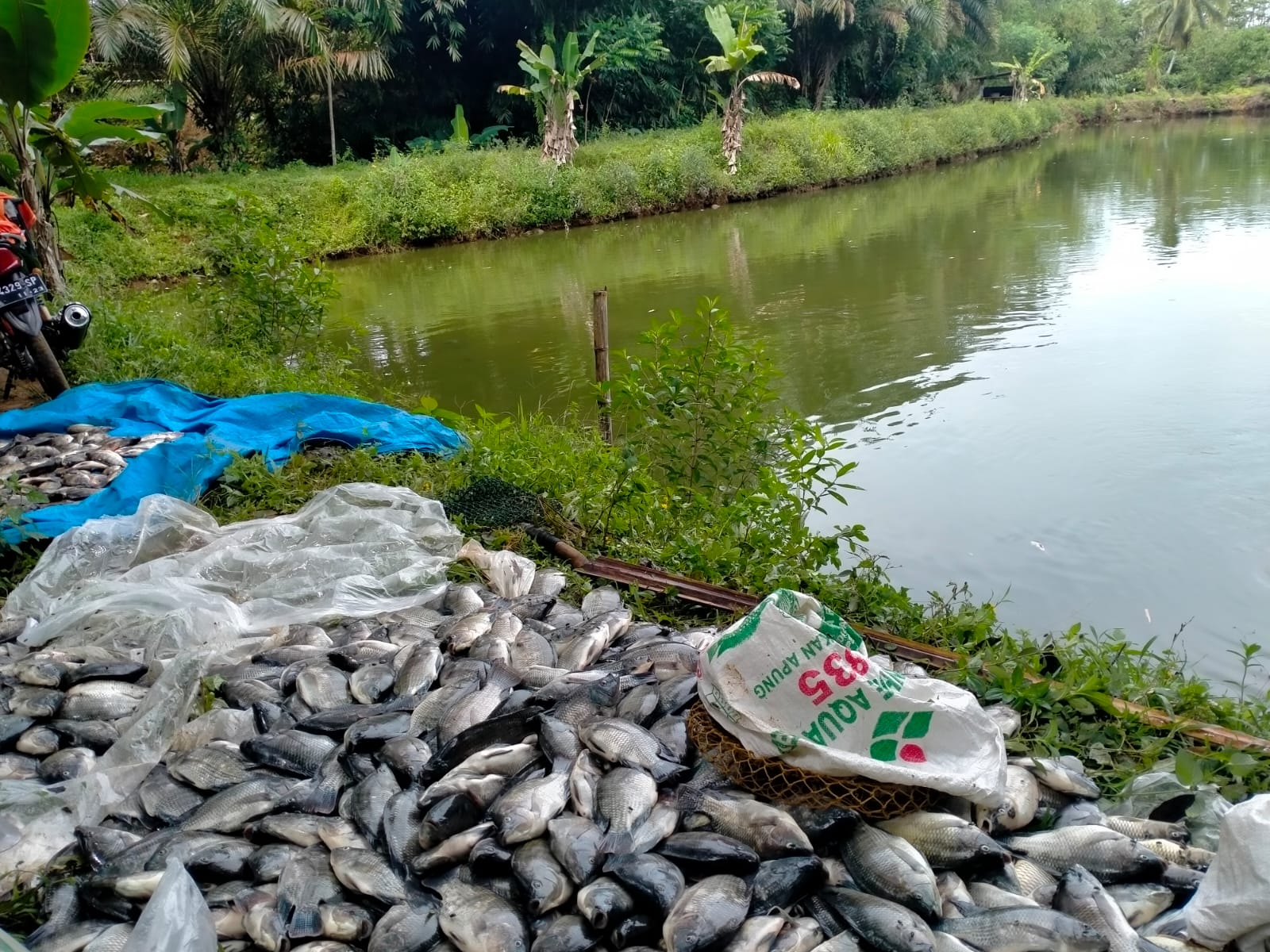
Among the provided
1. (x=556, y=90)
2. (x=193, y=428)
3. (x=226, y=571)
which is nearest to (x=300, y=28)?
(x=556, y=90)

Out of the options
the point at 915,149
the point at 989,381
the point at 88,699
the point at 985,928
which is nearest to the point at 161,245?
the point at 989,381

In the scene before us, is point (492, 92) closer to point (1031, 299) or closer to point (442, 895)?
point (1031, 299)

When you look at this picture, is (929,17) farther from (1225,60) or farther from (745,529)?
(745,529)

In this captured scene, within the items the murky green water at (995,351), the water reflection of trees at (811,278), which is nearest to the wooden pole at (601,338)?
the murky green water at (995,351)

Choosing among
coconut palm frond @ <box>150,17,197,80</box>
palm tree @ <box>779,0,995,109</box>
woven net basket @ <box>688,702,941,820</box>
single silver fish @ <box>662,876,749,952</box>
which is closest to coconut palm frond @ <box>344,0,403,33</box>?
coconut palm frond @ <box>150,17,197,80</box>

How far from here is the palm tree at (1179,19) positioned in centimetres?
4497

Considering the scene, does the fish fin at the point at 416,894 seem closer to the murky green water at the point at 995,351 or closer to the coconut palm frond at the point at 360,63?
the murky green water at the point at 995,351

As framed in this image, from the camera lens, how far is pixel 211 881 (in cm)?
221

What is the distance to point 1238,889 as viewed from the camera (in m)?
1.91

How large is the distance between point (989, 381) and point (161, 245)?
1285 cm

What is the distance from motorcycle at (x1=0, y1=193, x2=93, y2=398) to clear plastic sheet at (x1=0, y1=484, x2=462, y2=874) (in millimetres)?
2774

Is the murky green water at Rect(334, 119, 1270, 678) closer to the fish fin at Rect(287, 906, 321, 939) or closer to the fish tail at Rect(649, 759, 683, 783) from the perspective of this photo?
the fish tail at Rect(649, 759, 683, 783)

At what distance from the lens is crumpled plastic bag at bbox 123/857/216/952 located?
190 centimetres

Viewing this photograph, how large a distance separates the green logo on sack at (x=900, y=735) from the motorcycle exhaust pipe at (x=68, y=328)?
6.40m
